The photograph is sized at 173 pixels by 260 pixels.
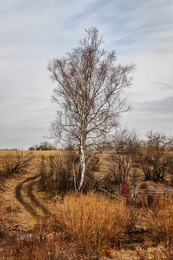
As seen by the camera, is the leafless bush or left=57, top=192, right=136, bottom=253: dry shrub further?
the leafless bush

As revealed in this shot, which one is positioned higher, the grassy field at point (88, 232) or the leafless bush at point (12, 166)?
the leafless bush at point (12, 166)

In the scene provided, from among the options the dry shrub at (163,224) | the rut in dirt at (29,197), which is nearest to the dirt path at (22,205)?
the rut in dirt at (29,197)

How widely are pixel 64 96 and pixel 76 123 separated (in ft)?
5.34

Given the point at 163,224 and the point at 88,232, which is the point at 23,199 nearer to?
the point at 88,232

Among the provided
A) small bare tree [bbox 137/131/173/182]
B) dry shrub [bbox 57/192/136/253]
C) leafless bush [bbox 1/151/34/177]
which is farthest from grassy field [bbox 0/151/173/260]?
small bare tree [bbox 137/131/173/182]

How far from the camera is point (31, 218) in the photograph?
924 centimetres

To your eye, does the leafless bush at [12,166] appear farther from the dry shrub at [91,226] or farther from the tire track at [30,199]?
the dry shrub at [91,226]

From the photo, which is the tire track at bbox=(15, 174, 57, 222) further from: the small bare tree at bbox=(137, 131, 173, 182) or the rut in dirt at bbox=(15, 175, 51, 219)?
the small bare tree at bbox=(137, 131, 173, 182)

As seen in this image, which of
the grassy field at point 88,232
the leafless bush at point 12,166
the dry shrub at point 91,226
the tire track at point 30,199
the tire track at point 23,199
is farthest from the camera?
the leafless bush at point 12,166

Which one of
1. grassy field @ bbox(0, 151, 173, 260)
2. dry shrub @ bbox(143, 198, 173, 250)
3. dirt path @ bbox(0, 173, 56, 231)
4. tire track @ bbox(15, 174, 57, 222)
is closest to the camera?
grassy field @ bbox(0, 151, 173, 260)

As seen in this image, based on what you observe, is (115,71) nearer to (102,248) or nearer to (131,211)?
(131,211)

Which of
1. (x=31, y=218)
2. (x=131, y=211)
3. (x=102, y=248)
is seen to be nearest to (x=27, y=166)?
(x=31, y=218)

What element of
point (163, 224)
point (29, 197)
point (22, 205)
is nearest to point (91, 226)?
point (163, 224)

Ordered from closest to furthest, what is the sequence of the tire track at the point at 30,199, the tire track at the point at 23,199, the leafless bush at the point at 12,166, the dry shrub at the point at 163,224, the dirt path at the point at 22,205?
the dry shrub at the point at 163,224
the dirt path at the point at 22,205
the tire track at the point at 30,199
the tire track at the point at 23,199
the leafless bush at the point at 12,166
